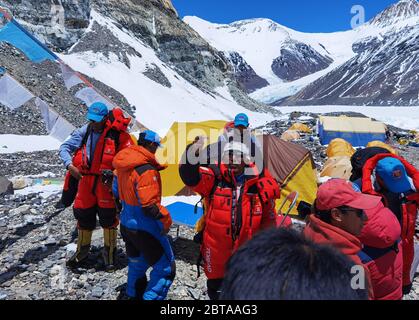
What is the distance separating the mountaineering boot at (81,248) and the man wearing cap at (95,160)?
9 cm

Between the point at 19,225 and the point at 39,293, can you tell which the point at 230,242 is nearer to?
the point at 39,293

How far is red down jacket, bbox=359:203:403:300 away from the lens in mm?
2014

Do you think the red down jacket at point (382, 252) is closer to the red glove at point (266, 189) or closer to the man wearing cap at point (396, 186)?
the man wearing cap at point (396, 186)

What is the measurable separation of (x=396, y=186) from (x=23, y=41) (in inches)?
326

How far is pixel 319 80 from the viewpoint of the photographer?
139375mm

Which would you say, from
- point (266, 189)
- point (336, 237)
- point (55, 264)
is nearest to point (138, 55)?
point (55, 264)

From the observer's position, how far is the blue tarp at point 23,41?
7.98m

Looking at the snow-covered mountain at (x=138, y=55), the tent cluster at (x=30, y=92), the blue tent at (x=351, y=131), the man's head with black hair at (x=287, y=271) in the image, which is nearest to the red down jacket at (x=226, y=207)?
the man's head with black hair at (x=287, y=271)

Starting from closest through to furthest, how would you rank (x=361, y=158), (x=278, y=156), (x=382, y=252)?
(x=382, y=252) < (x=361, y=158) < (x=278, y=156)

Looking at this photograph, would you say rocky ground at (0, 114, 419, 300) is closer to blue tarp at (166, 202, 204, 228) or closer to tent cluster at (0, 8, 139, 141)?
blue tarp at (166, 202, 204, 228)

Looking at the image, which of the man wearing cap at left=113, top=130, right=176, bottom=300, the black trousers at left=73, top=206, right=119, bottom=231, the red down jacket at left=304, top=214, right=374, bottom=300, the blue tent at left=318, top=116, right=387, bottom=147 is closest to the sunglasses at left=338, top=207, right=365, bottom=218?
the red down jacket at left=304, top=214, right=374, bottom=300

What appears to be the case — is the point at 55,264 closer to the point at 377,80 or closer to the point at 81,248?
the point at 81,248

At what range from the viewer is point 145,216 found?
2957 millimetres

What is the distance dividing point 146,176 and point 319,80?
481 feet
